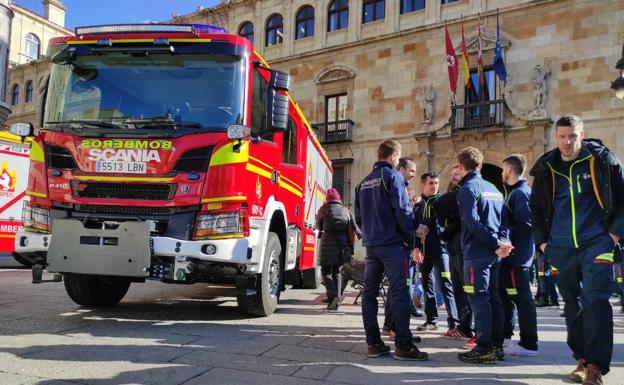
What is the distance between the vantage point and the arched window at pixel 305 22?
934 inches

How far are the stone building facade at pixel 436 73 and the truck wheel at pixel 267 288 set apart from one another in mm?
13791

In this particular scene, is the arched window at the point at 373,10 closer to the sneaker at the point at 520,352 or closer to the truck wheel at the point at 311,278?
the truck wheel at the point at 311,278

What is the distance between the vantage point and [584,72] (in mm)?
17031

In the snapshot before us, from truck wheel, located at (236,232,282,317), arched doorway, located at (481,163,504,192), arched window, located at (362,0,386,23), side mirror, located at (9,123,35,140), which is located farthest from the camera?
arched window, located at (362,0,386,23)

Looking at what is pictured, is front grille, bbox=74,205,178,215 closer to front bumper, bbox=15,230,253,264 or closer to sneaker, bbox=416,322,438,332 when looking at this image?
front bumper, bbox=15,230,253,264

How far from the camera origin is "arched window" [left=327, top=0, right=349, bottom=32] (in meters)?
22.7

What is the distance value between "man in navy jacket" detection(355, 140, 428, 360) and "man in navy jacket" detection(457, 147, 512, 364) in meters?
0.48

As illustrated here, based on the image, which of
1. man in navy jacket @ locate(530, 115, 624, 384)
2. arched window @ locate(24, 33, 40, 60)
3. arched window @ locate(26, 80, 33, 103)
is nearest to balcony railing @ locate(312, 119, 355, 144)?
man in navy jacket @ locate(530, 115, 624, 384)

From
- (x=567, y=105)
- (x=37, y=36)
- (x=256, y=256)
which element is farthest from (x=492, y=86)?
(x=37, y=36)

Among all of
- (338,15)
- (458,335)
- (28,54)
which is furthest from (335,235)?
(28,54)

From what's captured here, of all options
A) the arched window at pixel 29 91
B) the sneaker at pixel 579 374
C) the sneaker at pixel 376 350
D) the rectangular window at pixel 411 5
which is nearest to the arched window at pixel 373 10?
the rectangular window at pixel 411 5

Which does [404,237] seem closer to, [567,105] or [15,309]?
[15,309]

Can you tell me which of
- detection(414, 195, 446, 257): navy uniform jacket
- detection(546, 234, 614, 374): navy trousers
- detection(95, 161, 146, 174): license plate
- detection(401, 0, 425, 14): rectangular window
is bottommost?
detection(546, 234, 614, 374): navy trousers

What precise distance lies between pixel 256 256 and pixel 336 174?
1669cm
